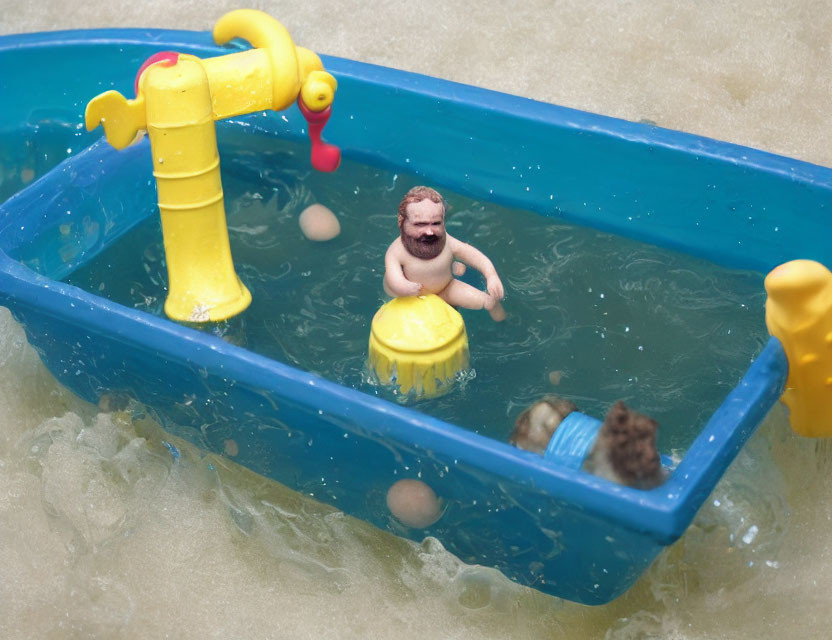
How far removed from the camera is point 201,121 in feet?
5.12

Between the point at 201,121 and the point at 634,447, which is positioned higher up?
the point at 201,121

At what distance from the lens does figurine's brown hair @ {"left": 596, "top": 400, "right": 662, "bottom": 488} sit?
1251 mm

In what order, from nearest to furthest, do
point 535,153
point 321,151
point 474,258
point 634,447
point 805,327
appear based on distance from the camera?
point 634,447
point 805,327
point 474,258
point 321,151
point 535,153

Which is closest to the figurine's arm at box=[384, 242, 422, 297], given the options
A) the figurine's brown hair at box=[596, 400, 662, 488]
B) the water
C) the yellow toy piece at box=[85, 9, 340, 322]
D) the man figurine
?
the man figurine

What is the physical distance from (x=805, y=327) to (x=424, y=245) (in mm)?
503

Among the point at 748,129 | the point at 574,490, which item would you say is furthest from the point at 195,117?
the point at 748,129

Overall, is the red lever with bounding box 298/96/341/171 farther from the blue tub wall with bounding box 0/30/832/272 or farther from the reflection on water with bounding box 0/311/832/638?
the reflection on water with bounding box 0/311/832/638

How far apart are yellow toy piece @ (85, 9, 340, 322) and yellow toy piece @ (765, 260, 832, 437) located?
687mm

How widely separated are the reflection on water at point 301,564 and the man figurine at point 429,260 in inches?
13.4

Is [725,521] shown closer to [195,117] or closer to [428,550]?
[428,550]

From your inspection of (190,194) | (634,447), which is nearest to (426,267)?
(190,194)

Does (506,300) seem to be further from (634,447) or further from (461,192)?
(634,447)

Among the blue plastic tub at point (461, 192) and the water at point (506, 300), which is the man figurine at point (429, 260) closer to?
the water at point (506, 300)

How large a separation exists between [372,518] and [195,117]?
596mm
